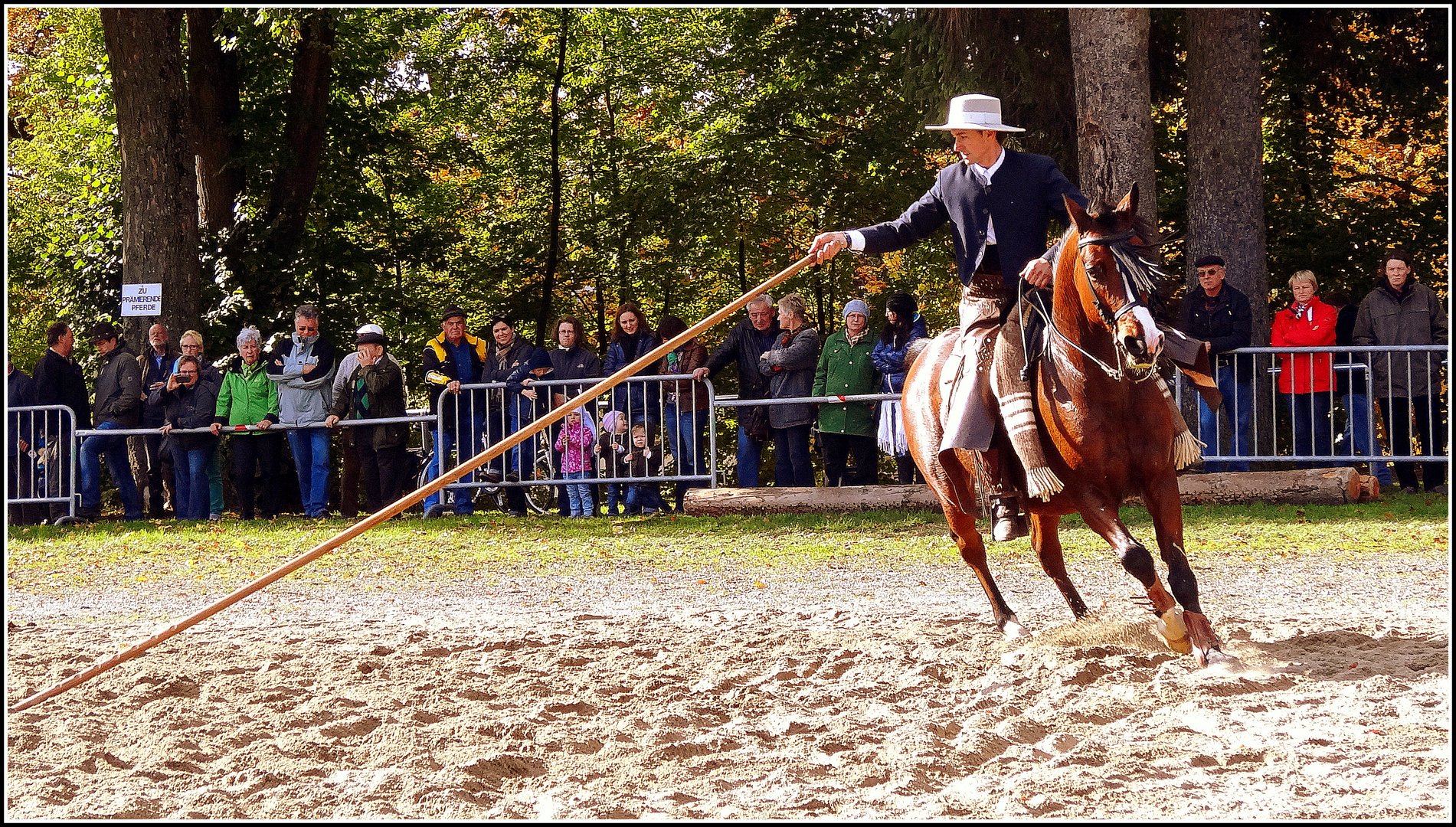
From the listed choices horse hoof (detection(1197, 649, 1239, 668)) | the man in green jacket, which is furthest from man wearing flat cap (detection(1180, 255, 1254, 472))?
horse hoof (detection(1197, 649, 1239, 668))

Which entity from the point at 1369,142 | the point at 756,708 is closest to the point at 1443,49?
the point at 1369,142

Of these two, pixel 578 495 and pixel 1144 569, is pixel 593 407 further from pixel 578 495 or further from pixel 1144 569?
pixel 1144 569

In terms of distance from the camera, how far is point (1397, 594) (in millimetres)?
8648

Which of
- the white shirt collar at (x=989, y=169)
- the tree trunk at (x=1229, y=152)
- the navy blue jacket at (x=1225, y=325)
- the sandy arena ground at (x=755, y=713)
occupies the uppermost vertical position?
the tree trunk at (x=1229, y=152)

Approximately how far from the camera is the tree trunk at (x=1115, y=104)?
45.9ft

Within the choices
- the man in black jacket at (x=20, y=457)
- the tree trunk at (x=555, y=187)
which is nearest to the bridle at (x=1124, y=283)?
the man in black jacket at (x=20, y=457)

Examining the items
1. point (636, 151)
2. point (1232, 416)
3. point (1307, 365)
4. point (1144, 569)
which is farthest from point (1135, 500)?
point (636, 151)

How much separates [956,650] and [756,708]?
1.50m

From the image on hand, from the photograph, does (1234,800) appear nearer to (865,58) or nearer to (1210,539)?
(1210,539)

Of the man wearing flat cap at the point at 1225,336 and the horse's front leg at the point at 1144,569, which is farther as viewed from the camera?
the man wearing flat cap at the point at 1225,336

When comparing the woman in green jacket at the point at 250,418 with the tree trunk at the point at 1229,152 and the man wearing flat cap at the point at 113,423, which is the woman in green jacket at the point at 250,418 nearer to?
the man wearing flat cap at the point at 113,423

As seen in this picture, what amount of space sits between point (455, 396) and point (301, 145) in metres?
8.56

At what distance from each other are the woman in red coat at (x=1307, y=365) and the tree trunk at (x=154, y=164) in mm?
12965

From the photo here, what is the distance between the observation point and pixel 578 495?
48.2 ft
